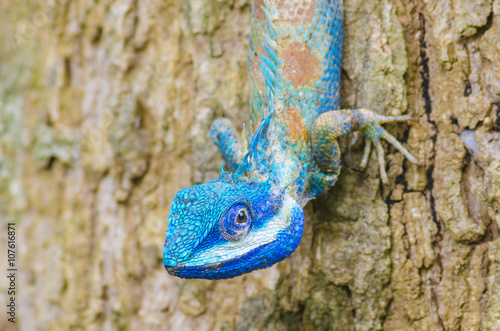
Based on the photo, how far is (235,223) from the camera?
104 inches

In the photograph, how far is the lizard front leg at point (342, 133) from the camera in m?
3.16

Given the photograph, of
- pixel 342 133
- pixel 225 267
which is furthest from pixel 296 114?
pixel 225 267

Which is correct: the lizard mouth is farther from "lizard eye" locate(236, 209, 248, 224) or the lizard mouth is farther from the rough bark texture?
the rough bark texture

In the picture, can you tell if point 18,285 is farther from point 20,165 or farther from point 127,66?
point 127,66

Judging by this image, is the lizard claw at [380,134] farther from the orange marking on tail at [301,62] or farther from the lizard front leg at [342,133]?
the orange marking on tail at [301,62]

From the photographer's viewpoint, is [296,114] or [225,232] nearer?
[225,232]

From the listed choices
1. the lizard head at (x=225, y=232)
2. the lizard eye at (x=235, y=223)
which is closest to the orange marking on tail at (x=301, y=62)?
the lizard head at (x=225, y=232)

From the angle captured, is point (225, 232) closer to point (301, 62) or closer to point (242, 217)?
point (242, 217)

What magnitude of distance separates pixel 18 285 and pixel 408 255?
5.00m

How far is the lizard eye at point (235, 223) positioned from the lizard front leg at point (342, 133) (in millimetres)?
880

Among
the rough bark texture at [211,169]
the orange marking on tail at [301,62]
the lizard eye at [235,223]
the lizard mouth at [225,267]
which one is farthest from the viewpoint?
the orange marking on tail at [301,62]

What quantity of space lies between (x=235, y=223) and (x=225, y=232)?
84 millimetres

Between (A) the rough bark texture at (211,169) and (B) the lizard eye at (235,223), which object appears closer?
(B) the lizard eye at (235,223)

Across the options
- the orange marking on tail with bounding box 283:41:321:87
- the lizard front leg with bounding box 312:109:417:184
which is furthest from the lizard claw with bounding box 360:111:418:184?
the orange marking on tail with bounding box 283:41:321:87
